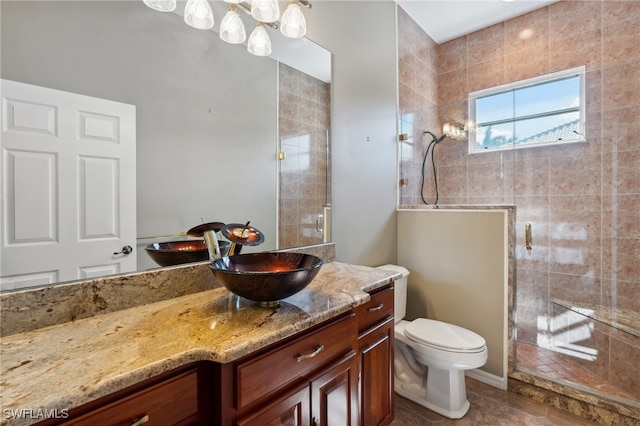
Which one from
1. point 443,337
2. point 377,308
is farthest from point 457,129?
point 377,308

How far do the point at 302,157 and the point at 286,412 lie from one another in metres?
1.31

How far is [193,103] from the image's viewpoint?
128 centimetres

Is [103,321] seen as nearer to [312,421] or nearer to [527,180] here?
[312,421]

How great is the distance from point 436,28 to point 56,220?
3.49m

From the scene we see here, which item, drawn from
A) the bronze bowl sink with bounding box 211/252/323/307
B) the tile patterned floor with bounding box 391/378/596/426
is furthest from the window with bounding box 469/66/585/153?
the bronze bowl sink with bounding box 211/252/323/307

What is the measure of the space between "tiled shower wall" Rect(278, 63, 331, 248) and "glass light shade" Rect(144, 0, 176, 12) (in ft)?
1.93

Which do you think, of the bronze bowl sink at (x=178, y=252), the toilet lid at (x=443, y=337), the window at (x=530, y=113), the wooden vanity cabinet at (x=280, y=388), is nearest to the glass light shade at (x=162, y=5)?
the bronze bowl sink at (x=178, y=252)

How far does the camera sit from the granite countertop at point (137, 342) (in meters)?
0.59

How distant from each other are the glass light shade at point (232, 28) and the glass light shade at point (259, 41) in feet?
0.21

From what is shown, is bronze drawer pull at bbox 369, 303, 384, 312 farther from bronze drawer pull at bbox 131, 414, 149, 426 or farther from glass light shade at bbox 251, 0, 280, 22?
glass light shade at bbox 251, 0, 280, 22

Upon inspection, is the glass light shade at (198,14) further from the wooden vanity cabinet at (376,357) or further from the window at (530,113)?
the window at (530,113)

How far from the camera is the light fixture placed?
4.04 feet

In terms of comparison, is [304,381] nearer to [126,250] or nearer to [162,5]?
[126,250]

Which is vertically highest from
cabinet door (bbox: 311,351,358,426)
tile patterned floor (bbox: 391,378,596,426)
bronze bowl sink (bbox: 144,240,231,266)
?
bronze bowl sink (bbox: 144,240,231,266)
